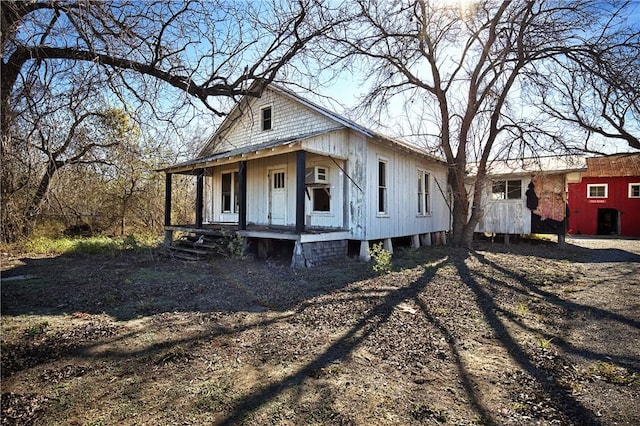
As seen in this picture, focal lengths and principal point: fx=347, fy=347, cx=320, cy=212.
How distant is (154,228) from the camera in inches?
673

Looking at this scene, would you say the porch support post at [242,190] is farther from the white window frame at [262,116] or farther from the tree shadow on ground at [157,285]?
the white window frame at [262,116]

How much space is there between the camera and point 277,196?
1179 cm

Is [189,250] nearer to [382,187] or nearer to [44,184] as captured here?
[44,184]

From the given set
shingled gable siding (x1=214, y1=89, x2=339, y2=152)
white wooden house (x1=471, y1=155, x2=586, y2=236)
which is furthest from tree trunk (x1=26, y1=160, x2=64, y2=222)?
white wooden house (x1=471, y1=155, x2=586, y2=236)

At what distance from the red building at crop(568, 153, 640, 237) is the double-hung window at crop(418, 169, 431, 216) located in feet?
40.4

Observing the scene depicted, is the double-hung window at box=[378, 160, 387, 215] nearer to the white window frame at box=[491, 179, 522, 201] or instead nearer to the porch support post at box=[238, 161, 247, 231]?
the porch support post at box=[238, 161, 247, 231]

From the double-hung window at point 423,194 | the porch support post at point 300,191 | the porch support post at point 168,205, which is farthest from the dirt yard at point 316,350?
the double-hung window at point 423,194

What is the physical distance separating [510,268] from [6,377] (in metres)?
9.56

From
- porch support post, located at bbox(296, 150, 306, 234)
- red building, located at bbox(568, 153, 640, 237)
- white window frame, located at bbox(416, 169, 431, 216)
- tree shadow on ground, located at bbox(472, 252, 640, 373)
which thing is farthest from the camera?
red building, located at bbox(568, 153, 640, 237)

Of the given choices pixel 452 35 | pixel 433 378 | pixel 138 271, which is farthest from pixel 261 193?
pixel 433 378

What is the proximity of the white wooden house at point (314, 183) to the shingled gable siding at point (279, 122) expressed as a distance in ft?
0.11

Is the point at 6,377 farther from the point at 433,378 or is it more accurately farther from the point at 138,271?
the point at 138,271

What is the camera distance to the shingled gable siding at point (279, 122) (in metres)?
11.1

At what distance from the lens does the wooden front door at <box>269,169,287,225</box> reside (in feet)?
37.9
